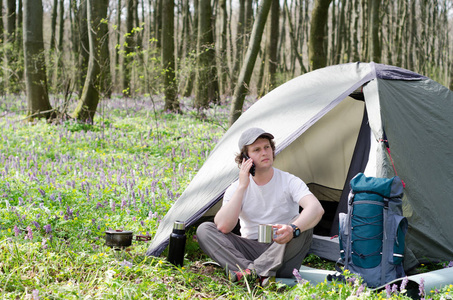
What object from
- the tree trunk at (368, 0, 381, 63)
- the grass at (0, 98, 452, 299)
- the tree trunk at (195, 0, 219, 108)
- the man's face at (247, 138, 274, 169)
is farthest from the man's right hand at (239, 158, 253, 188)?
the tree trunk at (368, 0, 381, 63)

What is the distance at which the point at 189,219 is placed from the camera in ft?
13.6

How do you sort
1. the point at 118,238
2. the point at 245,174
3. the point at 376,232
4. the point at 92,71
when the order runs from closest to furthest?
the point at 376,232 < the point at 245,174 < the point at 118,238 < the point at 92,71

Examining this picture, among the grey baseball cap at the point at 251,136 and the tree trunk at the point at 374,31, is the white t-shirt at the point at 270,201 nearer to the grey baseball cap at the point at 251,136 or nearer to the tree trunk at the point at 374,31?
the grey baseball cap at the point at 251,136

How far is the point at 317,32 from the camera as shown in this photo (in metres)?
9.77

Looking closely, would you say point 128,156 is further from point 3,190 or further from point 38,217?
point 38,217

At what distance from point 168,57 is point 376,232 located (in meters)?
10.6

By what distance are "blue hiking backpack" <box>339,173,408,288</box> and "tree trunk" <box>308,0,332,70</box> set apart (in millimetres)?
6426

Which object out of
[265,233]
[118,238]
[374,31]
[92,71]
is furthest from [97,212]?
[374,31]

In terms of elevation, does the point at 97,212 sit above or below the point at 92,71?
below

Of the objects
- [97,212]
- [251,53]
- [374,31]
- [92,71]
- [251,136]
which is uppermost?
[374,31]

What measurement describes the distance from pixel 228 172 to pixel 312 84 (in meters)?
1.34

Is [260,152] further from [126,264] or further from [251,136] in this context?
[126,264]

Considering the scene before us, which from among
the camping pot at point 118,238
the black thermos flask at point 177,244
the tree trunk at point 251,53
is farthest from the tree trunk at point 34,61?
the black thermos flask at point 177,244

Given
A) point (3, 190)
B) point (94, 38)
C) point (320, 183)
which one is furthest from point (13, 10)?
point (320, 183)
